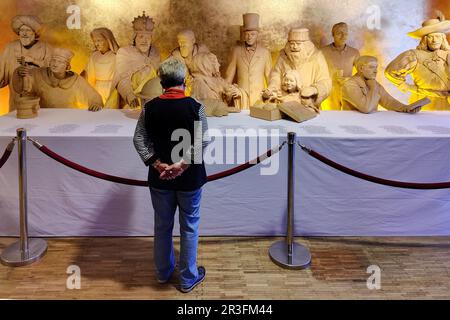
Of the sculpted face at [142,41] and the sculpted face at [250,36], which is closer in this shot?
the sculpted face at [142,41]

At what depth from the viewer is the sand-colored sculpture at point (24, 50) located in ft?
22.7

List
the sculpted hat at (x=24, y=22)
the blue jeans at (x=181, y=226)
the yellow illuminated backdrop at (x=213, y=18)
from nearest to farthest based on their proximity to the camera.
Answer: the blue jeans at (x=181, y=226)
the sculpted hat at (x=24, y=22)
the yellow illuminated backdrop at (x=213, y=18)

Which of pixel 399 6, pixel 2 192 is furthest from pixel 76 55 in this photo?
pixel 399 6

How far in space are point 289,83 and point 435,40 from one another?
7.43 feet

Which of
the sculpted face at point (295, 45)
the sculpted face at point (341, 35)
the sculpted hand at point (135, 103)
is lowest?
the sculpted hand at point (135, 103)

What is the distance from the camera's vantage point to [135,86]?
5.40m

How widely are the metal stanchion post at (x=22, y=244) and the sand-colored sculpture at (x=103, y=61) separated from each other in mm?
3438

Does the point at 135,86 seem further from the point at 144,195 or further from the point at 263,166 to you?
the point at 263,166

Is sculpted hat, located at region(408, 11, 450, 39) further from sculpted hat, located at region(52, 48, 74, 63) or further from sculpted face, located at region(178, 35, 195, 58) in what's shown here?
sculpted hat, located at region(52, 48, 74, 63)

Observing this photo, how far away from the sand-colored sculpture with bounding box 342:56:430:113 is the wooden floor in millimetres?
1711

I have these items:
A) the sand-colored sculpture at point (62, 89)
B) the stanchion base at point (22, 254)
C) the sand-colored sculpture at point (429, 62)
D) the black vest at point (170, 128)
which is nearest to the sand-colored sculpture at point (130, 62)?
the sand-colored sculpture at point (62, 89)

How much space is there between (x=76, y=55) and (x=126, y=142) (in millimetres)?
4397

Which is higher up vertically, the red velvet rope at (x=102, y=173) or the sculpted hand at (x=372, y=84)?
the sculpted hand at (x=372, y=84)

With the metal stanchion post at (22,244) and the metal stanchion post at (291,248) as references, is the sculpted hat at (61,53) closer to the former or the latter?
the metal stanchion post at (22,244)
